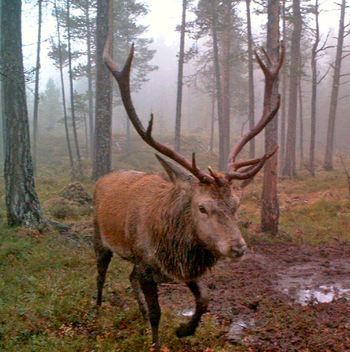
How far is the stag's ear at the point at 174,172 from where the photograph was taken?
497 cm

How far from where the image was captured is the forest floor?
5.61 m

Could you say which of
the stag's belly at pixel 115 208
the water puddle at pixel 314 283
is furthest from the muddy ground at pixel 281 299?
the stag's belly at pixel 115 208

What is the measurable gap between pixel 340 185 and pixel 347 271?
36.3ft

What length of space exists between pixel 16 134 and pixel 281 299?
265 inches

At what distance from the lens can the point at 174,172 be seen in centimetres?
506

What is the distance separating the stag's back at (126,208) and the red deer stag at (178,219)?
1cm

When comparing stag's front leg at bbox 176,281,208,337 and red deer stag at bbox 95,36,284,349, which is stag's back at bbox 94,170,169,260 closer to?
red deer stag at bbox 95,36,284,349

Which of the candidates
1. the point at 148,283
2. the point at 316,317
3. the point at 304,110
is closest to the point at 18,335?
the point at 148,283

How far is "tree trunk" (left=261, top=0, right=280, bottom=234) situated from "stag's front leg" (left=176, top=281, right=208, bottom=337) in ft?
24.0

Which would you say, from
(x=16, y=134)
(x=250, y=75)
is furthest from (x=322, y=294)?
(x=250, y=75)

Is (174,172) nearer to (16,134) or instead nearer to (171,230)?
(171,230)

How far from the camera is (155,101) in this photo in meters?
92.2

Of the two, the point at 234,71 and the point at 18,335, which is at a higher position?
the point at 234,71

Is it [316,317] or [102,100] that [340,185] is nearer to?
[102,100]
